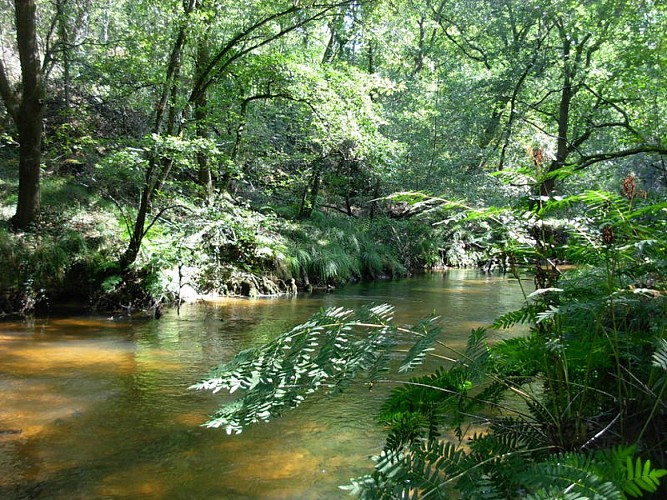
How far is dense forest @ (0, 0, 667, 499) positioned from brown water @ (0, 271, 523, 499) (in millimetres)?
923

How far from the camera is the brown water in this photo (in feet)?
9.95

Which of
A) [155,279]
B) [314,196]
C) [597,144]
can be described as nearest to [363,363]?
[155,279]

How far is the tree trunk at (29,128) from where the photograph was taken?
8516mm

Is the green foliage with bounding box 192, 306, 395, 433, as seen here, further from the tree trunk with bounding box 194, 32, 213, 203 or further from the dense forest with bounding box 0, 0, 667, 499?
the tree trunk with bounding box 194, 32, 213, 203

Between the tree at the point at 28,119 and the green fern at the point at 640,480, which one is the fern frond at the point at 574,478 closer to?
the green fern at the point at 640,480

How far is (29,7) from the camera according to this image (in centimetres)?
833

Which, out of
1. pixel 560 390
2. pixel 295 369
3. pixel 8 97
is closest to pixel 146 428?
pixel 295 369

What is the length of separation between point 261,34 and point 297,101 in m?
1.59

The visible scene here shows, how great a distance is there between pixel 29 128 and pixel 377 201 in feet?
21.6

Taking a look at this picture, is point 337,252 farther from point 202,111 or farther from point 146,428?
point 146,428

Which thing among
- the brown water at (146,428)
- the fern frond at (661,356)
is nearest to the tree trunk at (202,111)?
the brown water at (146,428)

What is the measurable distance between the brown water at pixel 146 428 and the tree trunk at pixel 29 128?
8.48ft

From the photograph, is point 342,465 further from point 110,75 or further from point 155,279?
point 110,75

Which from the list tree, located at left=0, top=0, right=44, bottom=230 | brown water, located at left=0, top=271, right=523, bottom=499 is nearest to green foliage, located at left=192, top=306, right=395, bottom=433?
brown water, located at left=0, top=271, right=523, bottom=499
